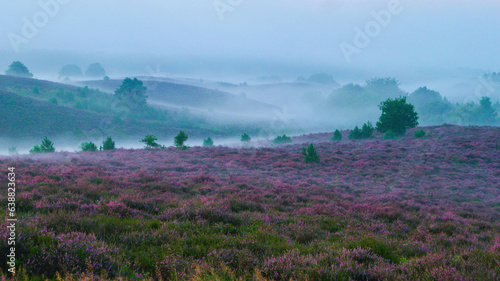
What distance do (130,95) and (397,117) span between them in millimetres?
80414

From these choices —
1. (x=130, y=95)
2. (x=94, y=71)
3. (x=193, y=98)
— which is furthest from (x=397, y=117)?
(x=94, y=71)

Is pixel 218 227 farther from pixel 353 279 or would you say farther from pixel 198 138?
pixel 198 138

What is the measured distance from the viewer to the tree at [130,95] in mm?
90125

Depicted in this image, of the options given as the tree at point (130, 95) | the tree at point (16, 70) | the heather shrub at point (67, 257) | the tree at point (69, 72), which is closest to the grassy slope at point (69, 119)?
the tree at point (130, 95)

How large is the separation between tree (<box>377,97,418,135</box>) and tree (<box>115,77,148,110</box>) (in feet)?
252

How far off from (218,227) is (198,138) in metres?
71.1

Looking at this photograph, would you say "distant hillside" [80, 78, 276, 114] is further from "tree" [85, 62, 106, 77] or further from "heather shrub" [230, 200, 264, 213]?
"heather shrub" [230, 200, 264, 213]

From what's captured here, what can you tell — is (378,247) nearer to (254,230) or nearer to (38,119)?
(254,230)

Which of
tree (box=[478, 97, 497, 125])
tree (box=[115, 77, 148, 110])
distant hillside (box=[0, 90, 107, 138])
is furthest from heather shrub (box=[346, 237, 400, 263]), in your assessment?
tree (box=[478, 97, 497, 125])

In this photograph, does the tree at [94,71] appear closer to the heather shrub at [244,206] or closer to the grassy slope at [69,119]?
the grassy slope at [69,119]

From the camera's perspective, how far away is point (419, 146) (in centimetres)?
3073

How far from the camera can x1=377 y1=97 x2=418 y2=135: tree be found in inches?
1529

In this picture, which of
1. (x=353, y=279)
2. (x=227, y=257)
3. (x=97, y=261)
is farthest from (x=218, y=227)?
(x=353, y=279)

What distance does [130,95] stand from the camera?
90.8 m
